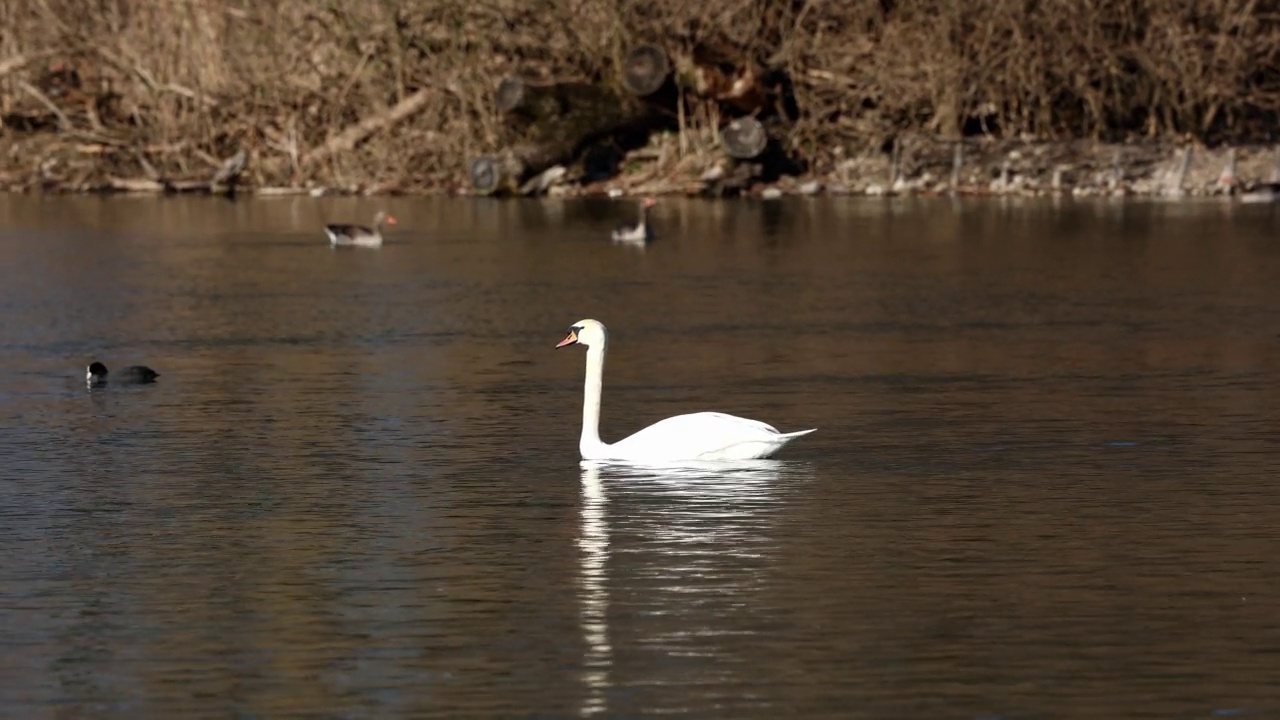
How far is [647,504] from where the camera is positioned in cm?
1327

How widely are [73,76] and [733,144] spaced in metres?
17.1

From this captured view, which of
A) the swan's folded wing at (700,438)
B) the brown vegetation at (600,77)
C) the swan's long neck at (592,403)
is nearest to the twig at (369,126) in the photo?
the brown vegetation at (600,77)

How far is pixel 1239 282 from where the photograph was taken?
26734 mm

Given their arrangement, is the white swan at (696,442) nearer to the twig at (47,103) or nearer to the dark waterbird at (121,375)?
the dark waterbird at (121,375)

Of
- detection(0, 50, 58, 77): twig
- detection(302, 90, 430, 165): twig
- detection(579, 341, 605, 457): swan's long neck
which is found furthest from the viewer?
detection(0, 50, 58, 77): twig

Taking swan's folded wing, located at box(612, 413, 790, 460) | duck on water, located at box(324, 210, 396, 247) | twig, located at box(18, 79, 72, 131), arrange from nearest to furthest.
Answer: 1. swan's folded wing, located at box(612, 413, 790, 460)
2. duck on water, located at box(324, 210, 396, 247)
3. twig, located at box(18, 79, 72, 131)

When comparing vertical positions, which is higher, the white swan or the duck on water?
the white swan

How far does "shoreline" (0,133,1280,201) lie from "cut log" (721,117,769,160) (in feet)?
1.60

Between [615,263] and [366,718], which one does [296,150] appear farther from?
[366,718]

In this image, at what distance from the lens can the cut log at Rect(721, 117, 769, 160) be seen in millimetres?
45688

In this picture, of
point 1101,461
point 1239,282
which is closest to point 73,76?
point 1239,282

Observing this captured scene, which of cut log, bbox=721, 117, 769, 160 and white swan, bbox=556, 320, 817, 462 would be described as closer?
white swan, bbox=556, 320, 817, 462

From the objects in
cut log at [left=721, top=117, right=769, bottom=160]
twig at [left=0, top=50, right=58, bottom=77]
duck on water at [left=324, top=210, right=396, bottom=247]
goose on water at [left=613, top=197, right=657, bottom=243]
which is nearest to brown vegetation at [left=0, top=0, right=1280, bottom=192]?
twig at [left=0, top=50, right=58, bottom=77]

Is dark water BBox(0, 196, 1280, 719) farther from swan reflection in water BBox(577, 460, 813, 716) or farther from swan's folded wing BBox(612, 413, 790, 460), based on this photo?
swan's folded wing BBox(612, 413, 790, 460)
